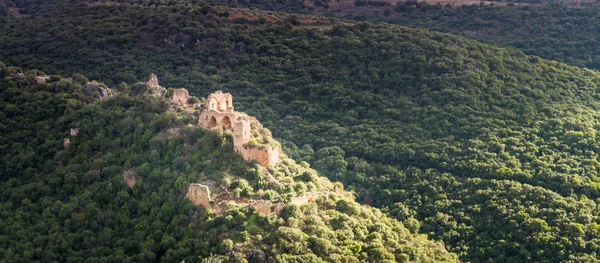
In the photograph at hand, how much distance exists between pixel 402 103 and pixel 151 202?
28.3 m

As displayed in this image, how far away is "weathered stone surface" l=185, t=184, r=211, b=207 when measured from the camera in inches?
1984

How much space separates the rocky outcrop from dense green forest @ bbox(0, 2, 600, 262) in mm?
10293

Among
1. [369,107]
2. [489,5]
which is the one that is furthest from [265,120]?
[489,5]

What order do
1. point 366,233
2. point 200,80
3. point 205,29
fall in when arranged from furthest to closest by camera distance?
point 205,29 < point 200,80 < point 366,233

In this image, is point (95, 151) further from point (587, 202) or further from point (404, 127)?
point (587, 202)

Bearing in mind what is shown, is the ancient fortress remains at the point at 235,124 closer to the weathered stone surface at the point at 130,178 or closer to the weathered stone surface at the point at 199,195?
the weathered stone surface at the point at 199,195

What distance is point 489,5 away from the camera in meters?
107

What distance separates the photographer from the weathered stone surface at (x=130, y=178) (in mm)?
54594

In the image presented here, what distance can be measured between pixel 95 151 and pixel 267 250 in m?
16.7

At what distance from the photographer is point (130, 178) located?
54719 millimetres

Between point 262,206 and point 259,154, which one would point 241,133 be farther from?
point 262,206

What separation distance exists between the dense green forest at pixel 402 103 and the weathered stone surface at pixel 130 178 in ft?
45.8

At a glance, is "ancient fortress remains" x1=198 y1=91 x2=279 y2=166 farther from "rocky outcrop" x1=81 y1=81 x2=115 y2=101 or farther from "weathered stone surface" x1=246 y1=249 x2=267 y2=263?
"rocky outcrop" x1=81 y1=81 x2=115 y2=101

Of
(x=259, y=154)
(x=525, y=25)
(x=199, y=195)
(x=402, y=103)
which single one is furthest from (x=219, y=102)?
(x=525, y=25)
